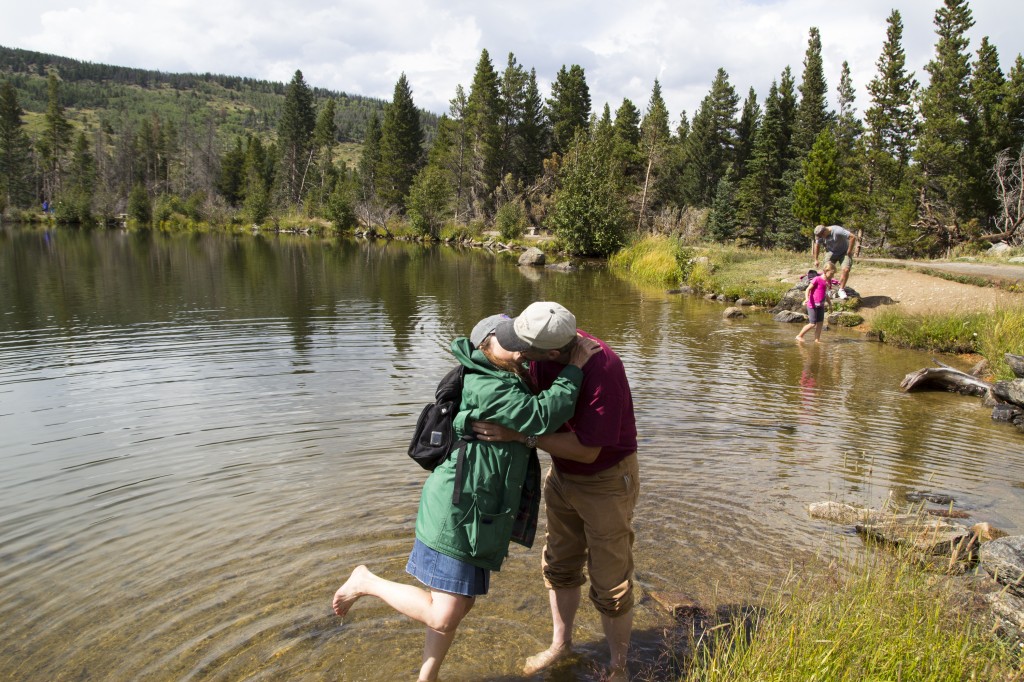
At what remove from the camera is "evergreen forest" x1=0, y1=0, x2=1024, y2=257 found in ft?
137

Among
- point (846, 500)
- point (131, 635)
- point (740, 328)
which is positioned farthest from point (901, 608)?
point (740, 328)

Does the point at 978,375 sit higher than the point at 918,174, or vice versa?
the point at 918,174

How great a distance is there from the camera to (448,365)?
1329 centimetres

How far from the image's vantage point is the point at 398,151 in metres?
86.4

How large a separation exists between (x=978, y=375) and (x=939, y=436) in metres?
4.71

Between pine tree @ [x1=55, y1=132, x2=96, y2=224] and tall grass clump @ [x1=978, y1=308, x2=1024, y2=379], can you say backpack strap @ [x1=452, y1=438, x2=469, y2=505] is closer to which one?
tall grass clump @ [x1=978, y1=308, x2=1024, y2=379]

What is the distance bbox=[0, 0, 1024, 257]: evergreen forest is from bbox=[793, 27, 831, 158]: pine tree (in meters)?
0.17

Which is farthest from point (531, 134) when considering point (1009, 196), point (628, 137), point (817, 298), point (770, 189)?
point (817, 298)

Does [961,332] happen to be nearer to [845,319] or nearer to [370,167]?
[845,319]

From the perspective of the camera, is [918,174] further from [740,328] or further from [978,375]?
[978,375]

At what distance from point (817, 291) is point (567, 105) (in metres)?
71.8

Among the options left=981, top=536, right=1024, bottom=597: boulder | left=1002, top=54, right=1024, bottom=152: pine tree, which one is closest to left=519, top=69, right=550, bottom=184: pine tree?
left=1002, top=54, right=1024, bottom=152: pine tree

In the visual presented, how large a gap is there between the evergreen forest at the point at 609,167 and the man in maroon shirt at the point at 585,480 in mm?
43914

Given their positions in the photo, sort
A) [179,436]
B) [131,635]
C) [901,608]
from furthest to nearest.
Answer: [179,436] → [131,635] → [901,608]
